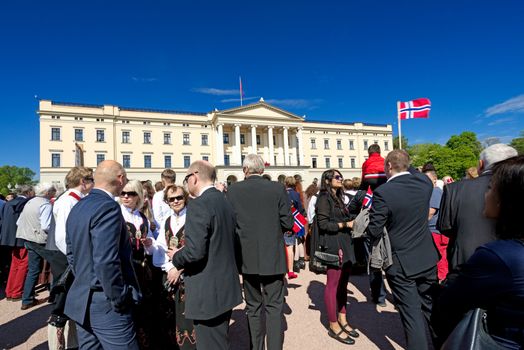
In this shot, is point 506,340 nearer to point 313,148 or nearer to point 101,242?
point 101,242

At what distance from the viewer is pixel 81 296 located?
7.23ft

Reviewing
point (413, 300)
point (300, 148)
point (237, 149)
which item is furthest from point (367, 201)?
point (300, 148)

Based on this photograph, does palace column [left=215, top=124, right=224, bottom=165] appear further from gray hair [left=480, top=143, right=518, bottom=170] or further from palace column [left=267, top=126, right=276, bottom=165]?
gray hair [left=480, top=143, right=518, bottom=170]

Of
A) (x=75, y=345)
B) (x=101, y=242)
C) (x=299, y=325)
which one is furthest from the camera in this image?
(x=299, y=325)

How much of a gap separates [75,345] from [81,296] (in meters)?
1.34

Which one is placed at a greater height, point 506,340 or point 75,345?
point 506,340

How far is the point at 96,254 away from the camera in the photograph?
213cm

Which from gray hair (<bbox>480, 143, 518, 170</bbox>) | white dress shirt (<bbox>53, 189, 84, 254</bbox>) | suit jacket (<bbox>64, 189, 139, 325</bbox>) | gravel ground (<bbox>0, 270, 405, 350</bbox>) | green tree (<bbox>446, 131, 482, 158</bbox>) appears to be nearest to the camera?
suit jacket (<bbox>64, 189, 139, 325</bbox>)

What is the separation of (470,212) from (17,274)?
27.8 feet

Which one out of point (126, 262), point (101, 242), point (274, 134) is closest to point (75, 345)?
point (126, 262)

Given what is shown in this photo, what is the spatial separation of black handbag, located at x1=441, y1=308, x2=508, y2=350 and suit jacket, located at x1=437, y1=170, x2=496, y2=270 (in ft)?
5.89

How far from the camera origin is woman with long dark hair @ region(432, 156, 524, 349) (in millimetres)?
1098

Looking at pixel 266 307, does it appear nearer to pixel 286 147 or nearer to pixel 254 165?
pixel 254 165

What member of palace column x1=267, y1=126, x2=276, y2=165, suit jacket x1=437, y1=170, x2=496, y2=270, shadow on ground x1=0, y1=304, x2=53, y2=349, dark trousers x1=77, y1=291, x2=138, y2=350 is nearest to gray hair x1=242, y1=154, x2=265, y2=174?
dark trousers x1=77, y1=291, x2=138, y2=350
